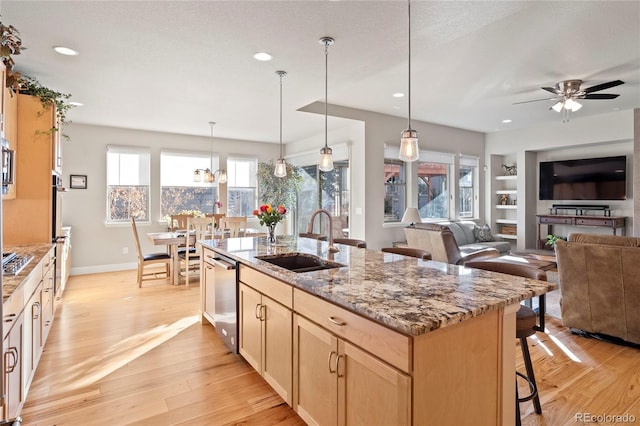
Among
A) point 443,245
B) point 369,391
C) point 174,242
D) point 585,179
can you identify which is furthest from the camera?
point 585,179

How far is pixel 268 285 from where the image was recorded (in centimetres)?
223

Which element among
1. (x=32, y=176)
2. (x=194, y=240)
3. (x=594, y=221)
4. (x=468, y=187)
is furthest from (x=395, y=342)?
(x=468, y=187)

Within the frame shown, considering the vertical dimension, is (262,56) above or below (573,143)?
above

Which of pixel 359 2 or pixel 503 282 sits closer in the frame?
pixel 503 282

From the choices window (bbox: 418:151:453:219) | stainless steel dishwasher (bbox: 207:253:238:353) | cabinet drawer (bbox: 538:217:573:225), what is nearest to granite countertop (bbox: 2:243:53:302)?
stainless steel dishwasher (bbox: 207:253:238:353)

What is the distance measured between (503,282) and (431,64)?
9.48ft

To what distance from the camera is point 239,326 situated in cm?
270

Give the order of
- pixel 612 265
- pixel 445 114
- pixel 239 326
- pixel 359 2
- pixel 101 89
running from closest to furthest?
pixel 359 2, pixel 239 326, pixel 612 265, pixel 101 89, pixel 445 114

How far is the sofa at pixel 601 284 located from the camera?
2934 mm

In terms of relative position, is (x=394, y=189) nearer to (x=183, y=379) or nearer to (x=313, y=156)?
(x=313, y=156)

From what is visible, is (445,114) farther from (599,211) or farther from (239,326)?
(239,326)

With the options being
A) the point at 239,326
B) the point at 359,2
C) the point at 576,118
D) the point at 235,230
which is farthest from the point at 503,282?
the point at 576,118

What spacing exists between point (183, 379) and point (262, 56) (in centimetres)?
282

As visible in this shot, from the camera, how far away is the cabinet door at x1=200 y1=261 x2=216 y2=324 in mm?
3230
